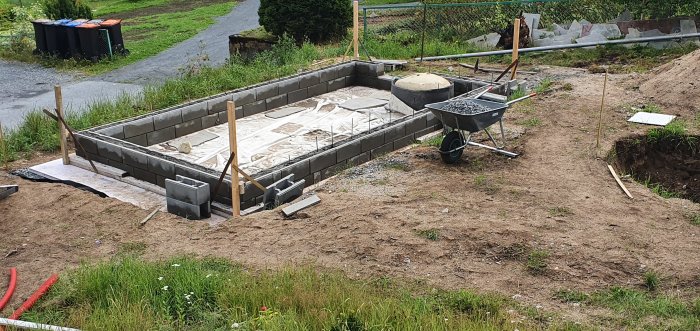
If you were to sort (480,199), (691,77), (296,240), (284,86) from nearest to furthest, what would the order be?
1. (296,240)
2. (480,199)
3. (691,77)
4. (284,86)

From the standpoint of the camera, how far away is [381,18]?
21516 mm

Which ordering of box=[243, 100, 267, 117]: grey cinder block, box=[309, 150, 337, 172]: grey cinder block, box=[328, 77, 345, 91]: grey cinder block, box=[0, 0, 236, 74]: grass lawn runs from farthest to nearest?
box=[0, 0, 236, 74]: grass lawn, box=[328, 77, 345, 91]: grey cinder block, box=[243, 100, 267, 117]: grey cinder block, box=[309, 150, 337, 172]: grey cinder block

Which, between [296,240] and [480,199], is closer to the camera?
[296,240]

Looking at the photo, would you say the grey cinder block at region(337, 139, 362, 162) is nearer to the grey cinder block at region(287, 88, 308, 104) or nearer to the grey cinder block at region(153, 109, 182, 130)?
the grey cinder block at region(153, 109, 182, 130)

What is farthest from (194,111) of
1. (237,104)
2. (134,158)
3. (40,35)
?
(40,35)

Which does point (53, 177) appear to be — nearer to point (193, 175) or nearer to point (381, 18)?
point (193, 175)

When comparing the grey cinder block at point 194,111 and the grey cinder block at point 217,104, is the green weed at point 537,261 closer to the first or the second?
the grey cinder block at point 194,111

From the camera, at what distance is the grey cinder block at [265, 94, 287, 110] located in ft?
41.0

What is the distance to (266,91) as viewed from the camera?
1238 cm

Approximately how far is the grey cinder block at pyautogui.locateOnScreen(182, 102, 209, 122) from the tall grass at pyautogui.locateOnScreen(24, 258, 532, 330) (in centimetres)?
499

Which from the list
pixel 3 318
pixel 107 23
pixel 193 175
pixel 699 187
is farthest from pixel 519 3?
pixel 3 318

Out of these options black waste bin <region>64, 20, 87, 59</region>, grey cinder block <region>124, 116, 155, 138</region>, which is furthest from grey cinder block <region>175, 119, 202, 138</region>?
black waste bin <region>64, 20, 87, 59</region>

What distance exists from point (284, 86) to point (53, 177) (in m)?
4.41

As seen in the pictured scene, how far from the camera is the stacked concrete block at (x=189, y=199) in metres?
8.23
